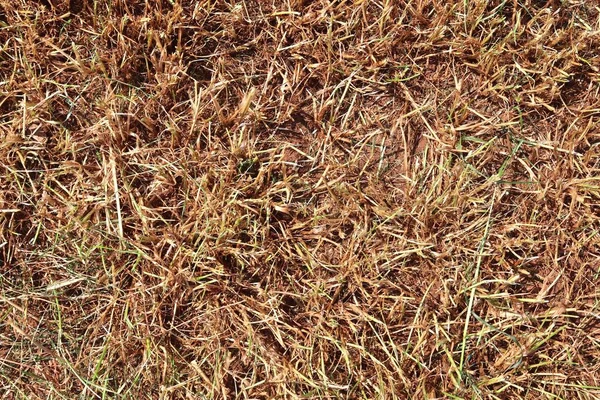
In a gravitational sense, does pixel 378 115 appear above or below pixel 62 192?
above

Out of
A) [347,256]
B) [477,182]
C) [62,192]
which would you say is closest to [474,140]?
[477,182]

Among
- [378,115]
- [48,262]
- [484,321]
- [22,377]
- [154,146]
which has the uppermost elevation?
[378,115]

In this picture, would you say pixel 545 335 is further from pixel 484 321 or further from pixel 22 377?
pixel 22 377

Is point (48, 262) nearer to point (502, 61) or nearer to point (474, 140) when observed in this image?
point (474, 140)

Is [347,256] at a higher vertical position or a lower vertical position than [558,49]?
lower

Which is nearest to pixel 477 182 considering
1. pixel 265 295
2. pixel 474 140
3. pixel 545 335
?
pixel 474 140

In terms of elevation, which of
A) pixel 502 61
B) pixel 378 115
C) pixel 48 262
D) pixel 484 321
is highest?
pixel 502 61
